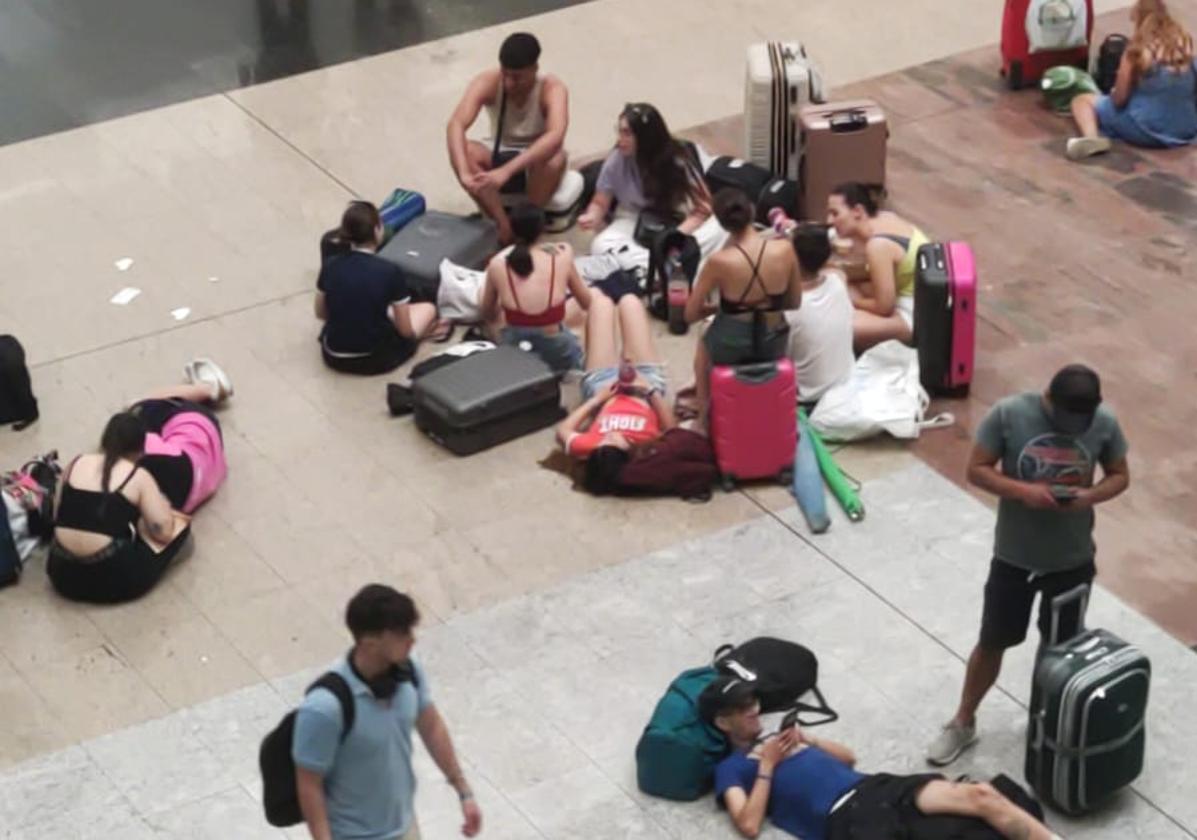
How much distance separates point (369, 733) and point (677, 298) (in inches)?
221

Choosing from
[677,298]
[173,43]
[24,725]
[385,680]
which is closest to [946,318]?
[677,298]

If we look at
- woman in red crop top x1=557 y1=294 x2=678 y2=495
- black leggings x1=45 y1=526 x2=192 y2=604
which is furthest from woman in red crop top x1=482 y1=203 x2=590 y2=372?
black leggings x1=45 y1=526 x2=192 y2=604

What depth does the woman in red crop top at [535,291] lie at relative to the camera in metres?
11.4

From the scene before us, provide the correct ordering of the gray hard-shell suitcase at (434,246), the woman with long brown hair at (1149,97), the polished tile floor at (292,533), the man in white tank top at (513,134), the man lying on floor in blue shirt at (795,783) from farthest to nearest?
the woman with long brown hair at (1149,97)
the man in white tank top at (513,134)
the gray hard-shell suitcase at (434,246)
the polished tile floor at (292,533)
the man lying on floor in blue shirt at (795,783)

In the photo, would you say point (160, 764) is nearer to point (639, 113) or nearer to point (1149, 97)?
point (639, 113)

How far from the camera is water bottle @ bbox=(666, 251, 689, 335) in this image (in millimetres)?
12070

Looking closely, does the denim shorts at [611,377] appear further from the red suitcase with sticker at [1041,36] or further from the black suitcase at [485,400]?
the red suitcase with sticker at [1041,36]

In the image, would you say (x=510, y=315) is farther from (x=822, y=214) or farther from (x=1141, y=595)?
(x=1141, y=595)

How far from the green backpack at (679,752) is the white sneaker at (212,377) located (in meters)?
3.53

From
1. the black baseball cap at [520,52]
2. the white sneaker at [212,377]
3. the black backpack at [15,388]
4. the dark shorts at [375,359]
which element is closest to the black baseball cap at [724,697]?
the dark shorts at [375,359]

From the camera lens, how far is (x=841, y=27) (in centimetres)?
1580

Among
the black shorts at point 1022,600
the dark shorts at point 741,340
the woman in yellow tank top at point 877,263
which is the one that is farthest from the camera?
the woman in yellow tank top at point 877,263

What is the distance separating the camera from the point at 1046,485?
8.27 metres

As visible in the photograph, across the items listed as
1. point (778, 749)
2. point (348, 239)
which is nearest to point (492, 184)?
point (348, 239)
